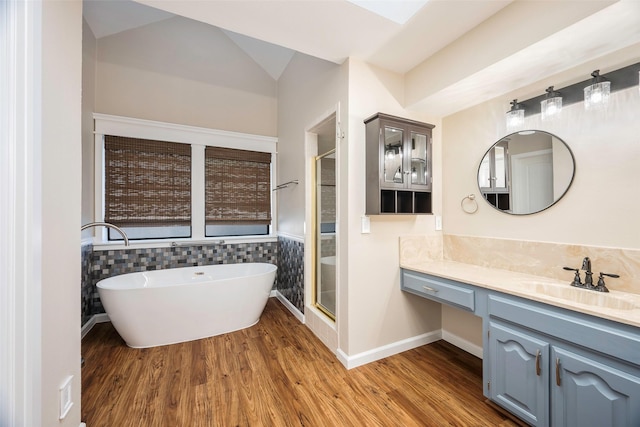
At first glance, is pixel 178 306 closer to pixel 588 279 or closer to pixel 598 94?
pixel 588 279

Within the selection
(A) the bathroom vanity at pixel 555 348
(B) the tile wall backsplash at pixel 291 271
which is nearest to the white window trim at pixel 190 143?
(B) the tile wall backsplash at pixel 291 271

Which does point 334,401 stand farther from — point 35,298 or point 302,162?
point 302,162

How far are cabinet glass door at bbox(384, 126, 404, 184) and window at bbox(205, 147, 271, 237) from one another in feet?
7.39

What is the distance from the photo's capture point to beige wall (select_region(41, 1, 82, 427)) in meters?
1.03

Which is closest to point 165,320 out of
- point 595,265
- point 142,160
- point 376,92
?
point 142,160

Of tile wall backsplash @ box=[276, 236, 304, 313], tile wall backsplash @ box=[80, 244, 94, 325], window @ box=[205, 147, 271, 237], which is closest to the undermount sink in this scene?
tile wall backsplash @ box=[276, 236, 304, 313]

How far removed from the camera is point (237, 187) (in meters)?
3.73

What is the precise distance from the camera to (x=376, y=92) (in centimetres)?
224

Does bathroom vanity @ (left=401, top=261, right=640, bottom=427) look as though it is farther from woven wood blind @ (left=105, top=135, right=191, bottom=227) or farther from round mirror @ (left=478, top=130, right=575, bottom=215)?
woven wood blind @ (left=105, top=135, right=191, bottom=227)

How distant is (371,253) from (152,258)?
270 centimetres

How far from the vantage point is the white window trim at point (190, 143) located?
3.01m

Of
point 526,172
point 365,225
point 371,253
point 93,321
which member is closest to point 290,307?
point 371,253

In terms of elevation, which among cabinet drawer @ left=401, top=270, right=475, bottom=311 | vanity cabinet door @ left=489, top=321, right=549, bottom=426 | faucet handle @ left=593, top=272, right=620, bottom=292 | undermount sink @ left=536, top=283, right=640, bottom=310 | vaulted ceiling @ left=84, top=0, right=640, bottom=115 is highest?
vaulted ceiling @ left=84, top=0, right=640, bottom=115

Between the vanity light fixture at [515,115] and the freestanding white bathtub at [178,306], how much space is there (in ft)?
8.59
